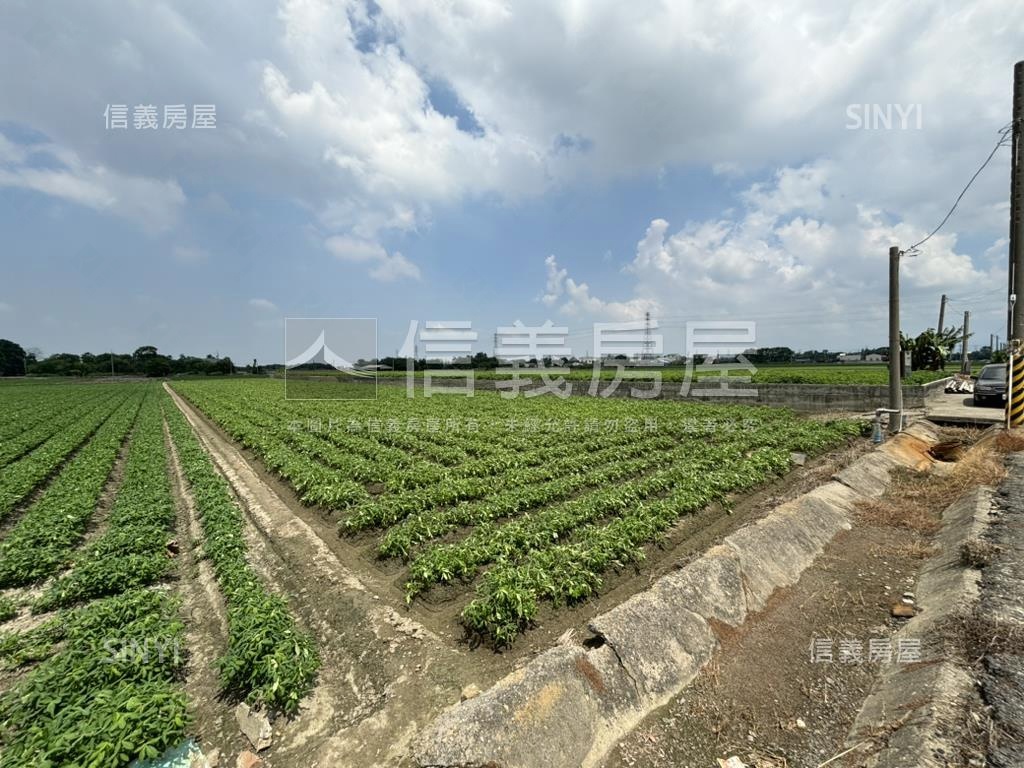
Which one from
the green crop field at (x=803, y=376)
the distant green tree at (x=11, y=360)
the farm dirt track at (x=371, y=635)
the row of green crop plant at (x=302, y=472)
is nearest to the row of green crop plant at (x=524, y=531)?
the farm dirt track at (x=371, y=635)

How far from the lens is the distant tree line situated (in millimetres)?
94062

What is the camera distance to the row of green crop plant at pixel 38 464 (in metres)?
9.47

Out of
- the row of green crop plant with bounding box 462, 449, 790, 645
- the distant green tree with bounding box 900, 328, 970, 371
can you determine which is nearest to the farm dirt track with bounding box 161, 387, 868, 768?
the row of green crop plant with bounding box 462, 449, 790, 645

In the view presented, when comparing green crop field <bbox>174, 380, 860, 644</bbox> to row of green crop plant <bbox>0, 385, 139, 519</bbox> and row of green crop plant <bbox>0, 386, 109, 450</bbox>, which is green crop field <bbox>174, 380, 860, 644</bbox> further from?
row of green crop plant <bbox>0, 386, 109, 450</bbox>

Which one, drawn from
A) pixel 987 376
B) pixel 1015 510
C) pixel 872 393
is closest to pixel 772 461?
pixel 1015 510

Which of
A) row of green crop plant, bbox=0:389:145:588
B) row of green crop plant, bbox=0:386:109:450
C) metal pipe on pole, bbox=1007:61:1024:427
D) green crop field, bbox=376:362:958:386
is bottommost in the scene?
row of green crop plant, bbox=0:389:145:588

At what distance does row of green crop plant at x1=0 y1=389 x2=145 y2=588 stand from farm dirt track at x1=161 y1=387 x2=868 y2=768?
2691 mm

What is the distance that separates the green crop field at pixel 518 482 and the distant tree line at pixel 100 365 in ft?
341

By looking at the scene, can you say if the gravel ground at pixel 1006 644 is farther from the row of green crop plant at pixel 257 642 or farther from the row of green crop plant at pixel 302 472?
the row of green crop plant at pixel 302 472

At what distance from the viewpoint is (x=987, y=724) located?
2.91 m

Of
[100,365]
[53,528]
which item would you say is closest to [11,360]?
[100,365]

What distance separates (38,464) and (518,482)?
47.9 feet

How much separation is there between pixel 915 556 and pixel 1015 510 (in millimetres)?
2387

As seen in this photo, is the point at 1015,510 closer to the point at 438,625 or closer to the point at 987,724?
the point at 987,724
